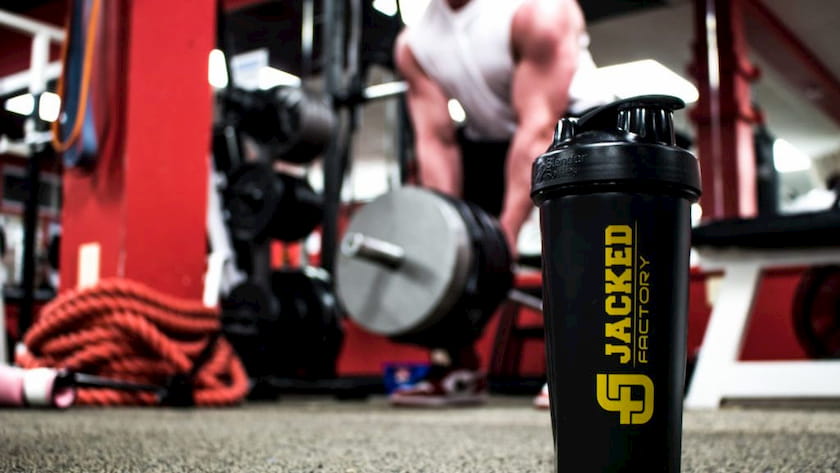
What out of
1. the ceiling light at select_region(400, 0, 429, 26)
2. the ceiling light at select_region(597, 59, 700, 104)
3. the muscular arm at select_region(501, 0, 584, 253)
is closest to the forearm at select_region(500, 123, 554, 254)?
the muscular arm at select_region(501, 0, 584, 253)

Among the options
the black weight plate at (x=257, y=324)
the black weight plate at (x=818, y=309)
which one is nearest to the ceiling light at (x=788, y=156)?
the black weight plate at (x=818, y=309)

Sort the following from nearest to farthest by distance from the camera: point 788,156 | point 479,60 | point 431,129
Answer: point 479,60
point 431,129
point 788,156

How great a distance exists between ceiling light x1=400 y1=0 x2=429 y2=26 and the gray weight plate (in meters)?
1.70

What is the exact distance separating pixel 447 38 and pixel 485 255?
0.62m

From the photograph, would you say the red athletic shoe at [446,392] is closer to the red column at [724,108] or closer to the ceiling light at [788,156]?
the red column at [724,108]

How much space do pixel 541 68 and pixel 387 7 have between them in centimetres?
178

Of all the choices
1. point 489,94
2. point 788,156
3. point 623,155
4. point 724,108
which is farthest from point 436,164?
point 788,156

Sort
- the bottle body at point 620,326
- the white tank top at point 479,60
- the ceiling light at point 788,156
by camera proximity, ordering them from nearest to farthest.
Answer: the bottle body at point 620,326
the white tank top at point 479,60
the ceiling light at point 788,156

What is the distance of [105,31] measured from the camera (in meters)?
1.98

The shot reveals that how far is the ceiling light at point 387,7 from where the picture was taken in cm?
336

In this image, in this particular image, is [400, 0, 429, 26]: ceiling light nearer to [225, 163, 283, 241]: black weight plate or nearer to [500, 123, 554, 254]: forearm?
[225, 163, 283, 241]: black weight plate

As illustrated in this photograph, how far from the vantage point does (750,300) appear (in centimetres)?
190

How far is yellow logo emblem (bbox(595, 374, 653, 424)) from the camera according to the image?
42 cm

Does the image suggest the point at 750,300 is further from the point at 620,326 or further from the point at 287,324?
the point at 620,326
